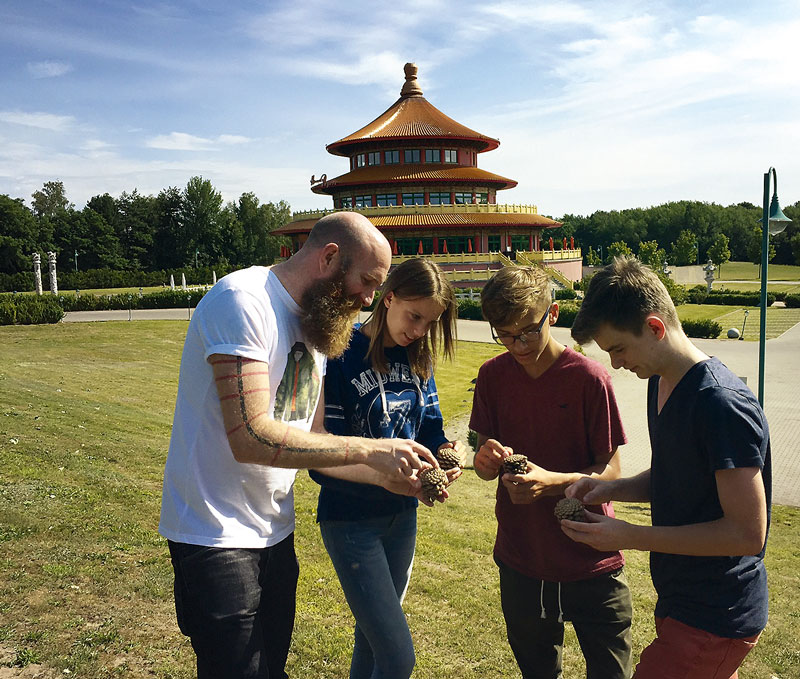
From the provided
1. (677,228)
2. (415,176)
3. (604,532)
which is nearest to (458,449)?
(604,532)

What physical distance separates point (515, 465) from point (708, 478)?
88cm

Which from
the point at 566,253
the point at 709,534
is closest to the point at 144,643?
the point at 709,534

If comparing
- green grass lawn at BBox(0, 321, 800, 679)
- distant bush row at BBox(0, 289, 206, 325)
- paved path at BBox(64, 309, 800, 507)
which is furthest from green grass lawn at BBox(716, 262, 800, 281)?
green grass lawn at BBox(0, 321, 800, 679)

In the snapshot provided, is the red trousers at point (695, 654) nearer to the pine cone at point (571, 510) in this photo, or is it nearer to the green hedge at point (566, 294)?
the pine cone at point (571, 510)

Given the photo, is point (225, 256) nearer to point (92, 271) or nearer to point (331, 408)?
point (92, 271)

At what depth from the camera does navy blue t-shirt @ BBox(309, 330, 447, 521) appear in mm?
3066

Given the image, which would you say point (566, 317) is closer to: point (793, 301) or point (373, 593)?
point (793, 301)

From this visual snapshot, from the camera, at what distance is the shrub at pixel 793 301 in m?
44.4

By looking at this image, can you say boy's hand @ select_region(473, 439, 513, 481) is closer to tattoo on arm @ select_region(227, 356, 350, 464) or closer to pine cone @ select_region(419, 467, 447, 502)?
pine cone @ select_region(419, 467, 447, 502)

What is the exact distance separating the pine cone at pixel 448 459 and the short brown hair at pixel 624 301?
998 mm

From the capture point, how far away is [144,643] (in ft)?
13.4

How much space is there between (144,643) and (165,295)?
38.4 meters

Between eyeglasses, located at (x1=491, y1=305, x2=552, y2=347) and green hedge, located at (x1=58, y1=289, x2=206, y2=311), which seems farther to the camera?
Result: green hedge, located at (x1=58, y1=289, x2=206, y2=311)

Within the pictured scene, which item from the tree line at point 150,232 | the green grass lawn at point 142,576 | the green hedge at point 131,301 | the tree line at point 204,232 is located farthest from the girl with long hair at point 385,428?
the tree line at point 150,232
